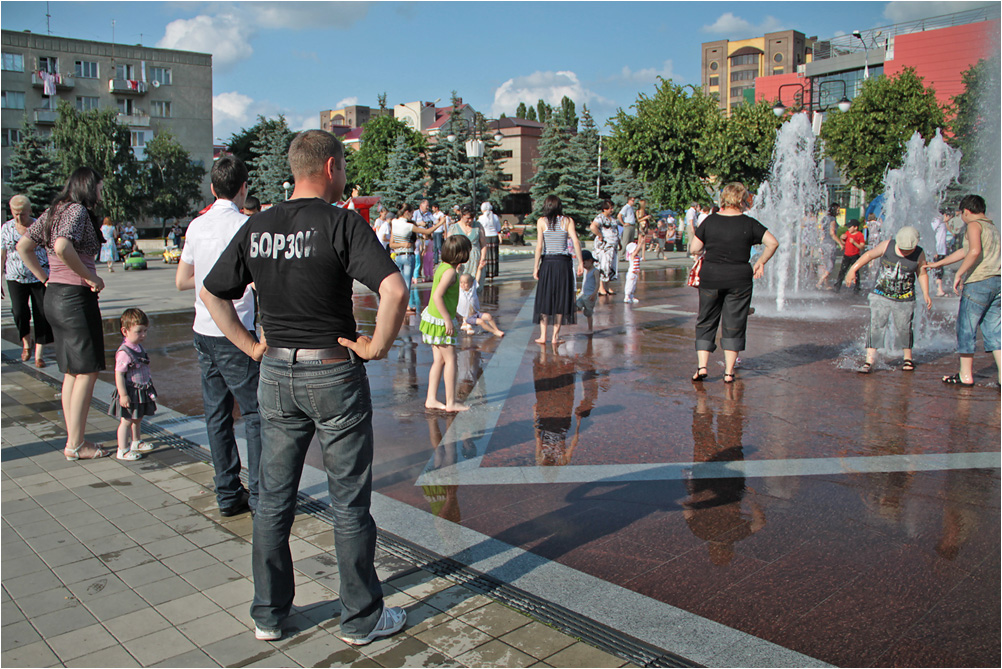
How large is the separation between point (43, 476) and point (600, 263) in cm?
1160

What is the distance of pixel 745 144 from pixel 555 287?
29.6 meters

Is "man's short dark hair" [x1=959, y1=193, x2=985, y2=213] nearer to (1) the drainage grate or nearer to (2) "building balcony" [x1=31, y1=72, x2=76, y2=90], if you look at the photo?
(1) the drainage grate

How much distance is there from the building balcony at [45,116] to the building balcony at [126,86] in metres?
5.17

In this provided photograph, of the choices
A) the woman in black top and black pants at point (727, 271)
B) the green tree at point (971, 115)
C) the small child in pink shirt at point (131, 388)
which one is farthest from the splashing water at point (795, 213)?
the small child in pink shirt at point (131, 388)

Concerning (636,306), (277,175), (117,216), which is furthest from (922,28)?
(117,216)

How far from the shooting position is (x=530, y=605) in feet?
11.0

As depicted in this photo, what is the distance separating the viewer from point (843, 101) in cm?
2838

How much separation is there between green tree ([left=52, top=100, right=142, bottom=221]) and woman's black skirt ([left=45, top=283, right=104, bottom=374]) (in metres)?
53.7

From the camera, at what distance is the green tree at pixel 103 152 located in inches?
2123

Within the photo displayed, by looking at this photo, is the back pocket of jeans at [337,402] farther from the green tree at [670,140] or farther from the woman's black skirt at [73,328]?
the green tree at [670,140]

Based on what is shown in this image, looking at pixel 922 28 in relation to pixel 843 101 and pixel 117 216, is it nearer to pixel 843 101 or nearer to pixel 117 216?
pixel 843 101

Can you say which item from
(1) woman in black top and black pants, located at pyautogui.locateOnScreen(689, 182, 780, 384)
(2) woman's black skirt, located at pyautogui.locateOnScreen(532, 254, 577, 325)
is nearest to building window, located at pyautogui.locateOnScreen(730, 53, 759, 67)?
(2) woman's black skirt, located at pyautogui.locateOnScreen(532, 254, 577, 325)

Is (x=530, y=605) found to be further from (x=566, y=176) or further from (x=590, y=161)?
(x=590, y=161)

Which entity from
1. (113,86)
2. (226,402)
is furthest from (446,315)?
(113,86)
